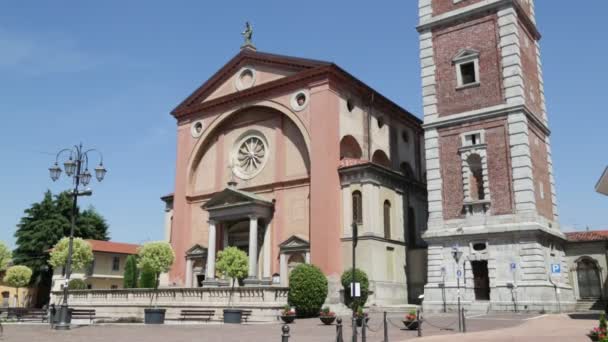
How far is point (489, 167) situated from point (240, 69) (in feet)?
64.8

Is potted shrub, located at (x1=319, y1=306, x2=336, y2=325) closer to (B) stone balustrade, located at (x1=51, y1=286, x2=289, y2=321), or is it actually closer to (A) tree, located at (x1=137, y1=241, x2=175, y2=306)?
(B) stone balustrade, located at (x1=51, y1=286, x2=289, y2=321)

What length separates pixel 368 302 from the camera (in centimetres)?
3231

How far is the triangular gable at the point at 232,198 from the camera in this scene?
35875mm

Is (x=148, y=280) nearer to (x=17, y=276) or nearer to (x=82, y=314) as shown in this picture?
(x=82, y=314)

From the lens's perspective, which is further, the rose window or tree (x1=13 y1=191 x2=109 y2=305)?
tree (x1=13 y1=191 x2=109 y2=305)

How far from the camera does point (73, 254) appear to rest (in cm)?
4238

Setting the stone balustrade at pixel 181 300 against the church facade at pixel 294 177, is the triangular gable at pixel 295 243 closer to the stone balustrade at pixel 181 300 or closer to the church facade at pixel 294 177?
the church facade at pixel 294 177

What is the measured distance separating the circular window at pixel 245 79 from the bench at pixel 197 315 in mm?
16917

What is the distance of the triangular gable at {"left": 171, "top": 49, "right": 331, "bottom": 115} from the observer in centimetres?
3731

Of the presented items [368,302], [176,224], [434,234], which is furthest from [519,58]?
[176,224]

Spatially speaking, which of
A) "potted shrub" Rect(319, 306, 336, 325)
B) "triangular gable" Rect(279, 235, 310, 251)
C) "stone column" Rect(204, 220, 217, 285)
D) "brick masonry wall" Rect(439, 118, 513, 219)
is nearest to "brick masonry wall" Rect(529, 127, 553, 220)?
"brick masonry wall" Rect(439, 118, 513, 219)

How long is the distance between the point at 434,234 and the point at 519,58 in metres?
10.5

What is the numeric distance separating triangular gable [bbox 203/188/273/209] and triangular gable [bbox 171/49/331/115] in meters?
8.10

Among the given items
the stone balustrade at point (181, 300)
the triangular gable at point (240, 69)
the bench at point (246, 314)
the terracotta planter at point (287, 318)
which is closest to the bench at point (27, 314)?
the stone balustrade at point (181, 300)
